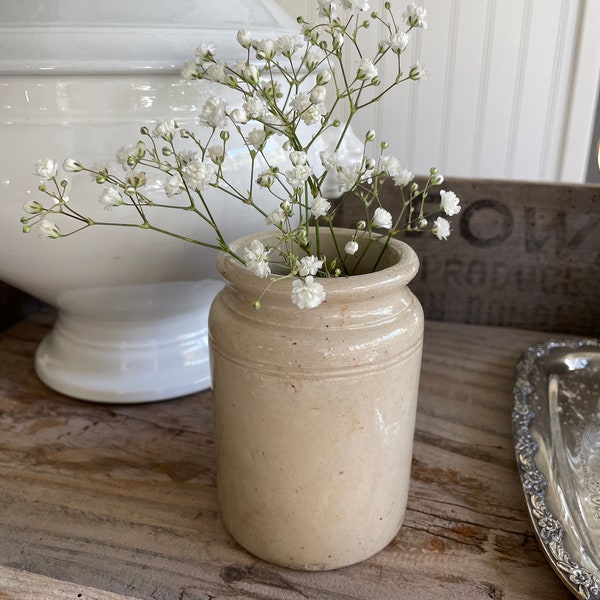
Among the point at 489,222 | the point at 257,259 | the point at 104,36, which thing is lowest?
the point at 489,222

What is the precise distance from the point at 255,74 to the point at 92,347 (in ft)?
1.17

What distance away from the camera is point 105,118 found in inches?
18.4

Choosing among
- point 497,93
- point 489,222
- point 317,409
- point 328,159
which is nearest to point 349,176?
point 328,159

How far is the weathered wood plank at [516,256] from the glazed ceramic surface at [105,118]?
30cm

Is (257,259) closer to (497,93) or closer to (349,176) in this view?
(349,176)

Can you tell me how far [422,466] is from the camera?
53cm

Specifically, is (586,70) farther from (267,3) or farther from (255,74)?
(255,74)

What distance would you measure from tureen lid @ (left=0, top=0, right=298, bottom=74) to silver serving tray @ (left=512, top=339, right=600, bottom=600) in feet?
1.27

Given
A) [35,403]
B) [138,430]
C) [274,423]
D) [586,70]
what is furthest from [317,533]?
[586,70]

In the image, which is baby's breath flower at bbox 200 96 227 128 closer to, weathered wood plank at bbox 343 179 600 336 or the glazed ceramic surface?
the glazed ceramic surface

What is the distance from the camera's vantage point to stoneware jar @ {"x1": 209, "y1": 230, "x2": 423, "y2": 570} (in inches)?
14.9

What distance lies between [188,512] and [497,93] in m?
0.66

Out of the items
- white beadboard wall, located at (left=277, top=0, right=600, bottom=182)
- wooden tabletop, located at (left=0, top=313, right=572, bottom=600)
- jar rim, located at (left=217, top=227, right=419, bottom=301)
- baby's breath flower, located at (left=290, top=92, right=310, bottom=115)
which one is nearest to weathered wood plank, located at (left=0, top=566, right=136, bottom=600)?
wooden tabletop, located at (left=0, top=313, right=572, bottom=600)

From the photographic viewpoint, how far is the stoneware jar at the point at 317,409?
1.24ft
